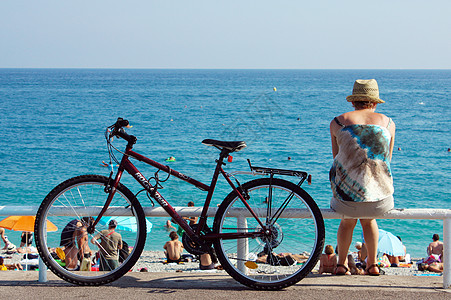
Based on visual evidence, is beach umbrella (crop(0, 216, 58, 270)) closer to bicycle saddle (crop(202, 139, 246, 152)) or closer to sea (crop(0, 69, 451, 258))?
sea (crop(0, 69, 451, 258))

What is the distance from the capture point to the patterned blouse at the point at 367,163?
4.29 metres

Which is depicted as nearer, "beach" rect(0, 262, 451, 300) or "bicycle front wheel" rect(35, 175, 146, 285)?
"beach" rect(0, 262, 451, 300)

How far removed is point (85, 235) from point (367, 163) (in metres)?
2.42

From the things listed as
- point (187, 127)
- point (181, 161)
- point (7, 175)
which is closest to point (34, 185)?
point (7, 175)

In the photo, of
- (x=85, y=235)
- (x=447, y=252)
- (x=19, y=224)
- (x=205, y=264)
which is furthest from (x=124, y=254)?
(x=19, y=224)

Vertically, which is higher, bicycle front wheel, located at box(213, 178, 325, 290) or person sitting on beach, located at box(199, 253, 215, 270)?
bicycle front wheel, located at box(213, 178, 325, 290)

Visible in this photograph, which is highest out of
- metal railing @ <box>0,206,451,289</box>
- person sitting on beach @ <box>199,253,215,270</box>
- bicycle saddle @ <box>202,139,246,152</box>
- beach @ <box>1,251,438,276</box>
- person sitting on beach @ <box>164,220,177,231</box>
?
bicycle saddle @ <box>202,139,246,152</box>

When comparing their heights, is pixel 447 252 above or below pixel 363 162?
below

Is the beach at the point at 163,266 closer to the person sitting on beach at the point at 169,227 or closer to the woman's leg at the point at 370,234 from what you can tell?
the person sitting on beach at the point at 169,227

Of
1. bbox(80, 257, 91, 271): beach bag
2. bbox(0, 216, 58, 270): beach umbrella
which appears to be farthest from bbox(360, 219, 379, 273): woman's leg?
bbox(0, 216, 58, 270): beach umbrella

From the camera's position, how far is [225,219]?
15.0 ft

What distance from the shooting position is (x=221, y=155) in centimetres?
432

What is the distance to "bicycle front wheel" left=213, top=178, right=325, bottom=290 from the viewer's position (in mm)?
4270

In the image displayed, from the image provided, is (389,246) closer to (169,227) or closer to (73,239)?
(169,227)
